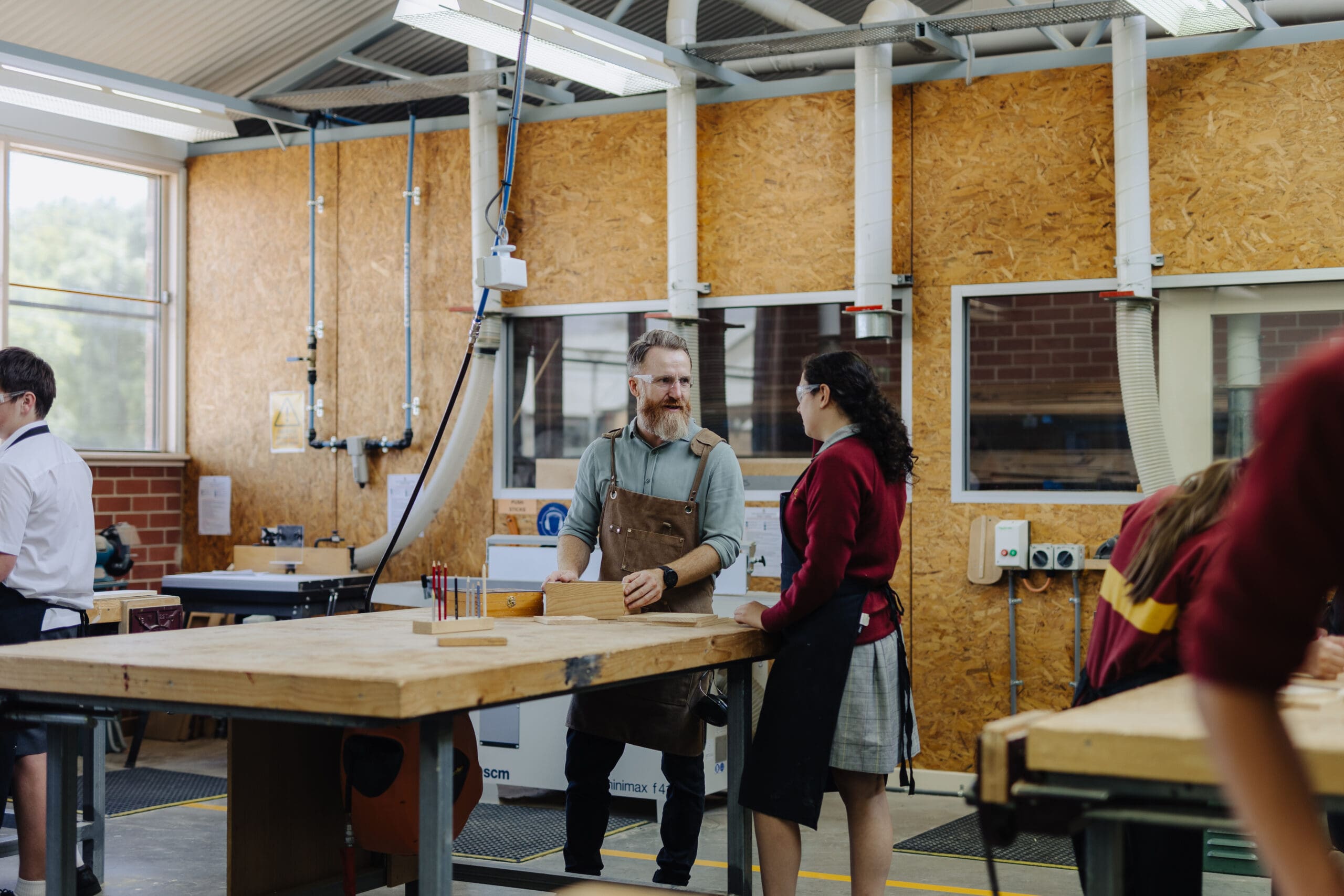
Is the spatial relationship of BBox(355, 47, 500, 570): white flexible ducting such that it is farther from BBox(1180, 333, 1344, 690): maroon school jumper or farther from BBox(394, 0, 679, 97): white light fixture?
BBox(1180, 333, 1344, 690): maroon school jumper

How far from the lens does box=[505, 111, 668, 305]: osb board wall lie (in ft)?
21.0

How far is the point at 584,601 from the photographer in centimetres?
338

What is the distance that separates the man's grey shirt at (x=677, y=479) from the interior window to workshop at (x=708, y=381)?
2.32m

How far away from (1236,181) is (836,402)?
9.84 feet

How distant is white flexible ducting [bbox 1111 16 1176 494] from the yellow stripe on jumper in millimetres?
2952

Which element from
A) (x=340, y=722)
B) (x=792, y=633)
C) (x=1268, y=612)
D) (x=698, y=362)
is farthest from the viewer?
(x=698, y=362)

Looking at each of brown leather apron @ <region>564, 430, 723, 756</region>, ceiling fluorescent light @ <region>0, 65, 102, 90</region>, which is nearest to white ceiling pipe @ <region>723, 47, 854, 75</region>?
ceiling fluorescent light @ <region>0, 65, 102, 90</region>

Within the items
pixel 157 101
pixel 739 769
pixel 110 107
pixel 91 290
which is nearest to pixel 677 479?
pixel 739 769

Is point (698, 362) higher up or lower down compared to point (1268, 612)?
higher up

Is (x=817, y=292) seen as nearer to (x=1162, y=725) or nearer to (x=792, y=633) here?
(x=792, y=633)

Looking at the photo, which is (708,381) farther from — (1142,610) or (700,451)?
(1142,610)

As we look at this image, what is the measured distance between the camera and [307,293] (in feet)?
23.8

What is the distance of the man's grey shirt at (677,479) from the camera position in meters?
3.80

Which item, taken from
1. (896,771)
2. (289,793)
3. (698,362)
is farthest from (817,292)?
(289,793)
